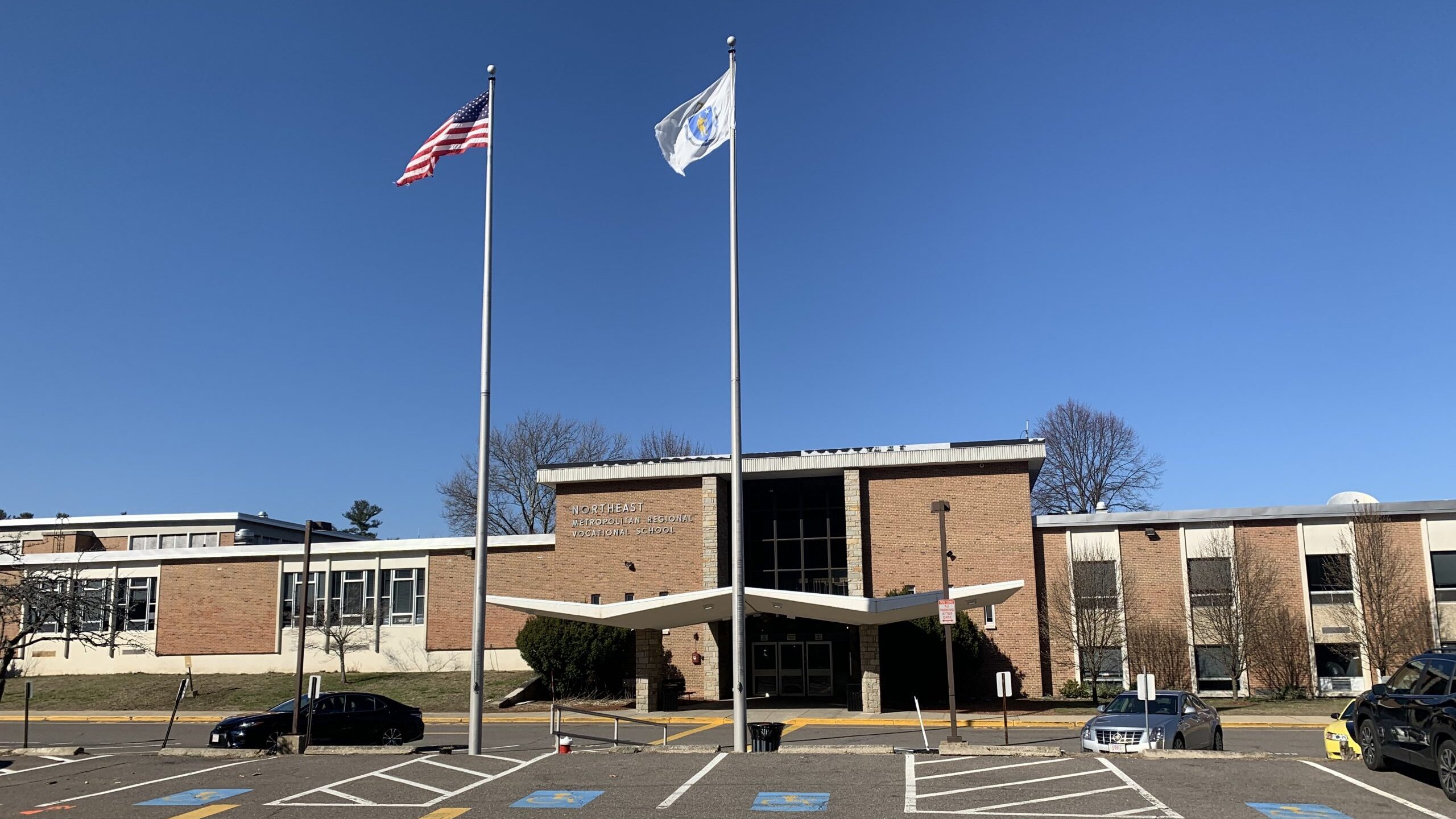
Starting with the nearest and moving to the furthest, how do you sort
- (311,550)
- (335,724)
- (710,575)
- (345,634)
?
(335,724) → (710,575) → (311,550) → (345,634)

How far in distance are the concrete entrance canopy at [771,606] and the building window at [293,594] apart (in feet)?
56.0

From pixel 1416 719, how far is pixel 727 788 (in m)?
8.92

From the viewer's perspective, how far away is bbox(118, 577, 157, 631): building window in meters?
46.8

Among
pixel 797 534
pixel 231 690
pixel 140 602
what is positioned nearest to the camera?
→ pixel 797 534

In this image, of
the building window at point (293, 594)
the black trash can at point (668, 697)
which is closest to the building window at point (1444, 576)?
the black trash can at point (668, 697)

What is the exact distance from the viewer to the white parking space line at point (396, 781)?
46.2 feet

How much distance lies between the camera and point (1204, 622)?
36.6 metres

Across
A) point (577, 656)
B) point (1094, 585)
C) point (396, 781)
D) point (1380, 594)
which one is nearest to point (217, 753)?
point (396, 781)

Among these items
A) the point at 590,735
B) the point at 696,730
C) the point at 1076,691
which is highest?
the point at 1076,691

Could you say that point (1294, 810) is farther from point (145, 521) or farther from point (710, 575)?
point (145, 521)

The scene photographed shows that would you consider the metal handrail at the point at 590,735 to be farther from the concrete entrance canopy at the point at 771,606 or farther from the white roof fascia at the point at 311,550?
the white roof fascia at the point at 311,550

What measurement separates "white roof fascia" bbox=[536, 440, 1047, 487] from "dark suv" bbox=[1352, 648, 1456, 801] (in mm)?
21679

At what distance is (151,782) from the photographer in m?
→ 16.5

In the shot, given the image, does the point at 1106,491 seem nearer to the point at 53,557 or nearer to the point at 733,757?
the point at 733,757
